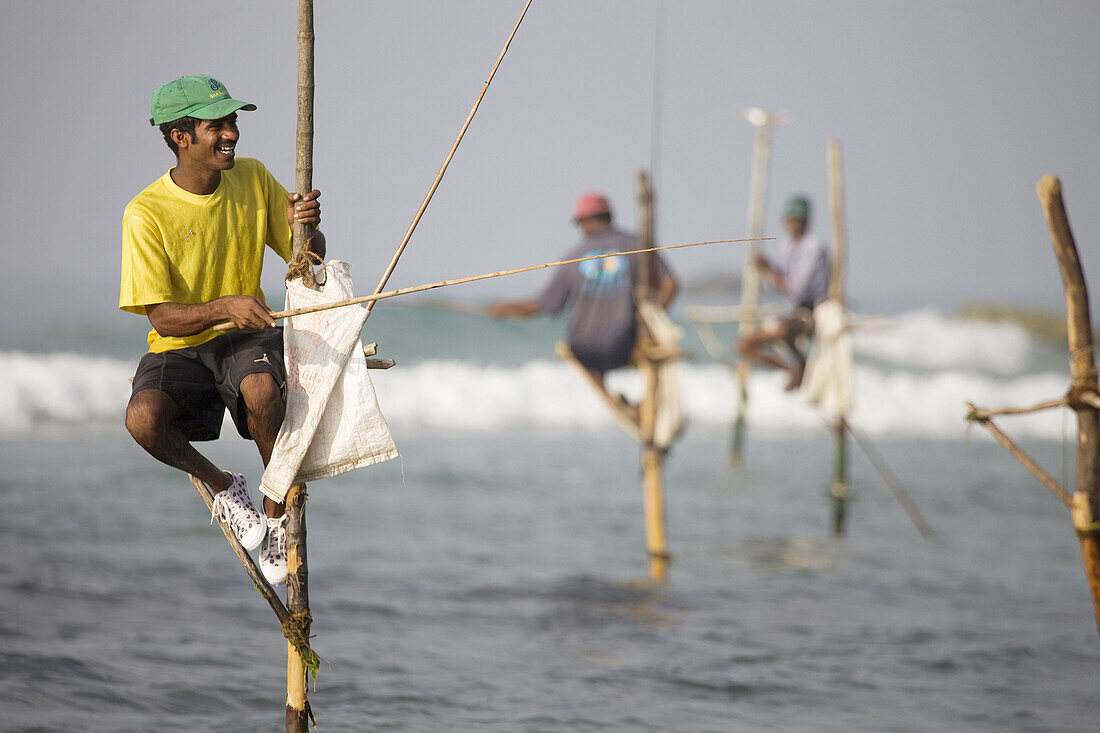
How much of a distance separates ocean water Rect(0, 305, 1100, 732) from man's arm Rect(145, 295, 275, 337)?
8.73ft

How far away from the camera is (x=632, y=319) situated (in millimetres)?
7352

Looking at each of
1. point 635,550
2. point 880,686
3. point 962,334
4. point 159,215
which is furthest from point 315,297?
point 962,334

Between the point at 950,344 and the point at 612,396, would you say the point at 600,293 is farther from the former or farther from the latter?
the point at 950,344

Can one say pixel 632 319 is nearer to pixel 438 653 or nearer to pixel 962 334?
pixel 438 653

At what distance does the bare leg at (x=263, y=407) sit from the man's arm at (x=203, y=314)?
17cm

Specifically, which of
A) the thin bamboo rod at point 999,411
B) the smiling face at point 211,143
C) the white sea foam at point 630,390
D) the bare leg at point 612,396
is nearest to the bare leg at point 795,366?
the bare leg at point 612,396

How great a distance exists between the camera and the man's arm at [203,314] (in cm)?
269

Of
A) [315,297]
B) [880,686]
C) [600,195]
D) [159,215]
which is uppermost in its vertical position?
[600,195]

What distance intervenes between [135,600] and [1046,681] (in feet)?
16.8

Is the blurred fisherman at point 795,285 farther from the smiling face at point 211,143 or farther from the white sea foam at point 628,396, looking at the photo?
the white sea foam at point 628,396

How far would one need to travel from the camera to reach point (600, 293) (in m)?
7.35

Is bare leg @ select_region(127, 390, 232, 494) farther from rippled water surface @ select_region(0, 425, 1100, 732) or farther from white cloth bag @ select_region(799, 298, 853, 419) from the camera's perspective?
white cloth bag @ select_region(799, 298, 853, 419)

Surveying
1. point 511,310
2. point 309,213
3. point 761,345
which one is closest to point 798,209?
point 761,345

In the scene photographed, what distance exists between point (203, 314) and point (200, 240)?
0.21 m
